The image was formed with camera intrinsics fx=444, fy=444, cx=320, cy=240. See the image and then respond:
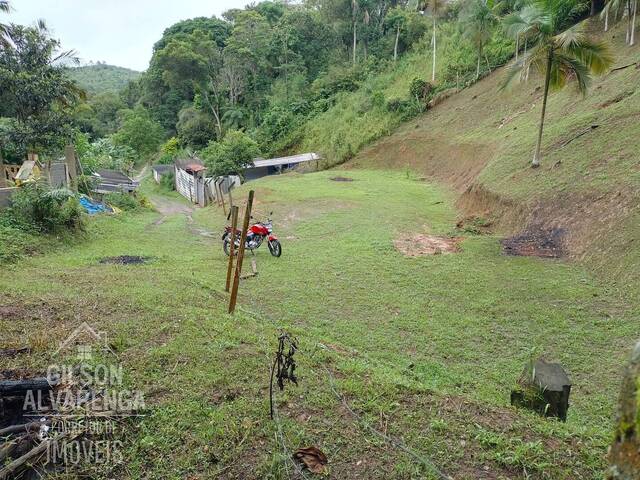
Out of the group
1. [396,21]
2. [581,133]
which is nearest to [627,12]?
[581,133]

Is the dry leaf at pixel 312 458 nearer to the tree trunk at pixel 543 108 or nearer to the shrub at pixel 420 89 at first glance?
the tree trunk at pixel 543 108

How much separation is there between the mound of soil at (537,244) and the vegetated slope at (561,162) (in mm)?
140

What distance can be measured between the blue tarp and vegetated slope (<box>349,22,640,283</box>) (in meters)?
13.2

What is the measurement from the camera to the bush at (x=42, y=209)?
10.4 meters

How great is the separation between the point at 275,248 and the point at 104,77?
4545 inches

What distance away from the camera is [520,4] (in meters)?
24.4

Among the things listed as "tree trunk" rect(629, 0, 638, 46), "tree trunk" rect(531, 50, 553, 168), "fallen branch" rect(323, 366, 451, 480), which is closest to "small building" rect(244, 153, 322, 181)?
"tree trunk" rect(531, 50, 553, 168)

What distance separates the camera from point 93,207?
1633 cm

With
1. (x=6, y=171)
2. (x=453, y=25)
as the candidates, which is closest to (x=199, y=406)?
(x=6, y=171)

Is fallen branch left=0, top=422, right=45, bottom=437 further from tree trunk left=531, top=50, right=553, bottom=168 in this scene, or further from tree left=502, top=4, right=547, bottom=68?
tree left=502, top=4, right=547, bottom=68

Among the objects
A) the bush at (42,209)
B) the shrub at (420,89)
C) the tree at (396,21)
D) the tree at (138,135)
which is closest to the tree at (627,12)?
the shrub at (420,89)

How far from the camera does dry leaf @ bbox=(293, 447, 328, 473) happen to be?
2.94m

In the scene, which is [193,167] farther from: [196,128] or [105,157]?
[196,128]

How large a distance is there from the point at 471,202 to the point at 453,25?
1020 inches
